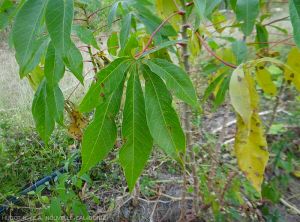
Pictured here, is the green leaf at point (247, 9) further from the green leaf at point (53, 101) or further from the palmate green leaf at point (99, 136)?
the green leaf at point (53, 101)

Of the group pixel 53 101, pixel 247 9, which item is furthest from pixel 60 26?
pixel 247 9

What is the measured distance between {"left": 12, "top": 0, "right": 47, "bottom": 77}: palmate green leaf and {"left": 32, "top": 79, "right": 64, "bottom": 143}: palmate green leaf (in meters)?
0.17

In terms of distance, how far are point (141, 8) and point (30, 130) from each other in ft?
4.10

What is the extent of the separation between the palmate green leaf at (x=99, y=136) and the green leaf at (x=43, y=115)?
183 mm

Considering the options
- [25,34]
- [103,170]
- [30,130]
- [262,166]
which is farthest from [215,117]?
[25,34]

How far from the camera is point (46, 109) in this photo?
0.68 m

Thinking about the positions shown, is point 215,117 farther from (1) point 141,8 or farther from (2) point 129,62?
(2) point 129,62

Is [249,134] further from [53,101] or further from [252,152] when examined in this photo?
[53,101]

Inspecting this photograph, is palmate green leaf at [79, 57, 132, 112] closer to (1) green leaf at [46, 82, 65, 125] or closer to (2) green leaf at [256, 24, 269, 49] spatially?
(1) green leaf at [46, 82, 65, 125]

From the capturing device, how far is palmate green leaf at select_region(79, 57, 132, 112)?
53 centimetres

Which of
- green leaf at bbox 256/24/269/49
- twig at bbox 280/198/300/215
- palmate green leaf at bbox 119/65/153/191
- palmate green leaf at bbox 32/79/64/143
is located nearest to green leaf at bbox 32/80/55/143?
palmate green leaf at bbox 32/79/64/143

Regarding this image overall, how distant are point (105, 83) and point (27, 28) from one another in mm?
148

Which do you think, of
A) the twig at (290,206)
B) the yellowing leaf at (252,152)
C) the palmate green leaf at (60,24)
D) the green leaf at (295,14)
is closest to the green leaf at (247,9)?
the green leaf at (295,14)

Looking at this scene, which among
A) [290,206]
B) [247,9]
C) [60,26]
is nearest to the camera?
[60,26]
